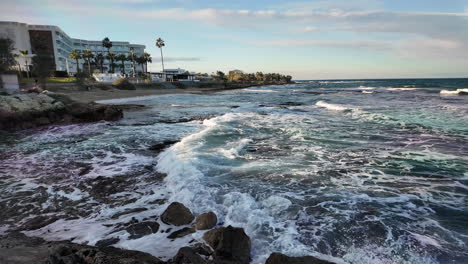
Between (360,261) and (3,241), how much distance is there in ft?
21.6

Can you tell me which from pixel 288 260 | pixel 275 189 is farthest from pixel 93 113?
pixel 288 260

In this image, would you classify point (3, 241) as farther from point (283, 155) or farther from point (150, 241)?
point (283, 155)

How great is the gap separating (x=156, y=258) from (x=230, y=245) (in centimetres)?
125

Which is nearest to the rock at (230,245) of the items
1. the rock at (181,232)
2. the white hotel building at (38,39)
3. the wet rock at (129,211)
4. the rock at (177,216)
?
the rock at (181,232)

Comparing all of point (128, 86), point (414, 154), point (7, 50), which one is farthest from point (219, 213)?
point (128, 86)

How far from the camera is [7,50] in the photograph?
129 feet

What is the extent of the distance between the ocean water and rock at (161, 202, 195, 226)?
395 millimetres

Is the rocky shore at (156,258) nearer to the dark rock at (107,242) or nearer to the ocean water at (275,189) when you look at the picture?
the dark rock at (107,242)

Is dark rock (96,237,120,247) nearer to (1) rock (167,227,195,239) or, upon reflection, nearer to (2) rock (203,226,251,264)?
(1) rock (167,227,195,239)

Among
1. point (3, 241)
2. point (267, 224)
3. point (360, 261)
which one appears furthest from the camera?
point (267, 224)

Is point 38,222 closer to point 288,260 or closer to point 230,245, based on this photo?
point 230,245

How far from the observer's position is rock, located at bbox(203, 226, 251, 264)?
15.0 feet

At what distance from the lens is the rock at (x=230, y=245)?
459 centimetres

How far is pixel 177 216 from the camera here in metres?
6.03
